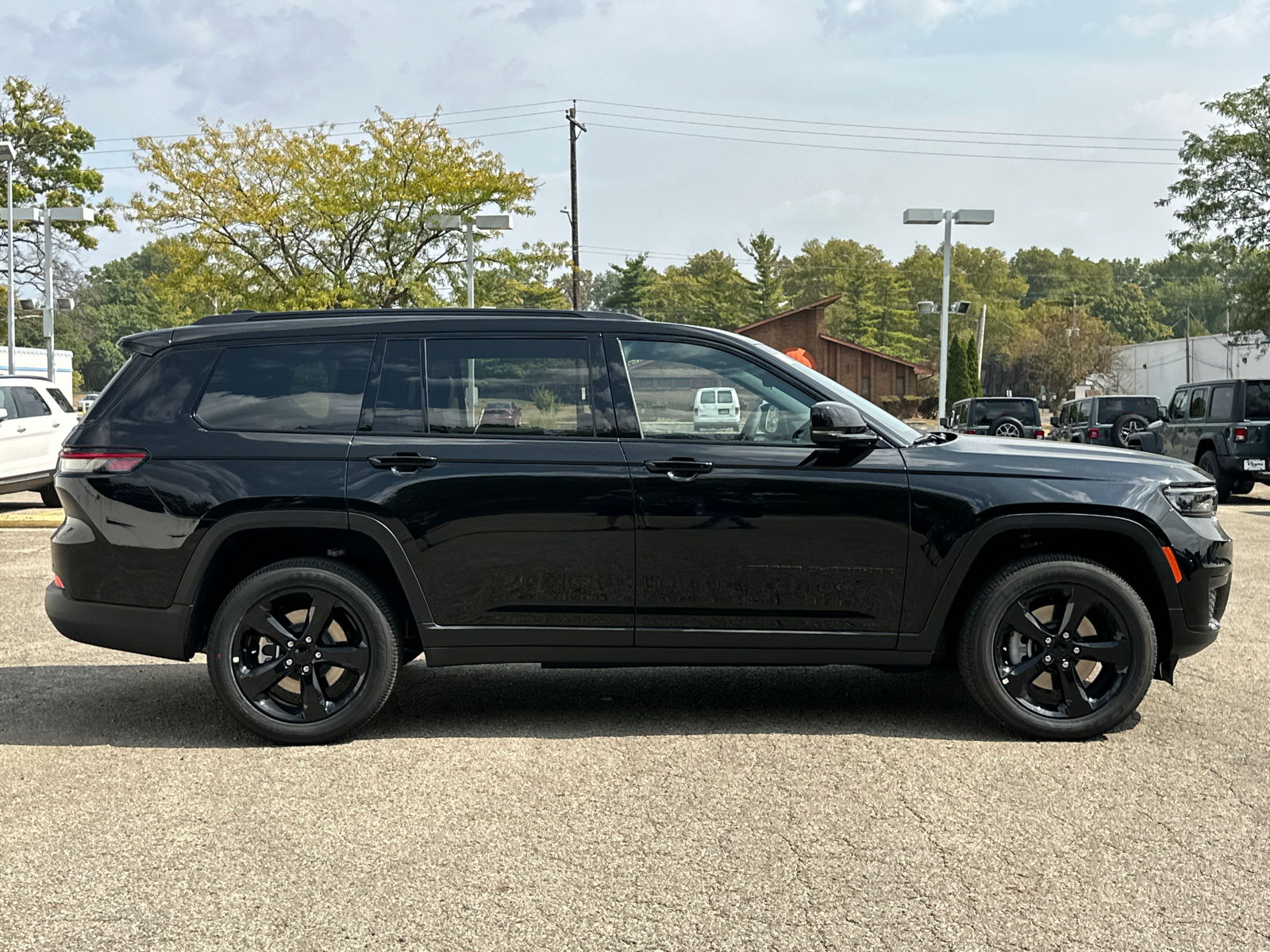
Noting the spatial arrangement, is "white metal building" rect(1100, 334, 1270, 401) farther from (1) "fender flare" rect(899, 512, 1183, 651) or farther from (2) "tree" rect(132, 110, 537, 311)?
(1) "fender flare" rect(899, 512, 1183, 651)

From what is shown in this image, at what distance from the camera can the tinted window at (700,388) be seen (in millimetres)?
5352

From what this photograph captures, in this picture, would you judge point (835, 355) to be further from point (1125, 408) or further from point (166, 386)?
point (166, 386)

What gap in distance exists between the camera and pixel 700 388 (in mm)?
5438

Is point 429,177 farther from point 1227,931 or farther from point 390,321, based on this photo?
point 1227,931

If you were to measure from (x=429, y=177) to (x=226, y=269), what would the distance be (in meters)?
6.35

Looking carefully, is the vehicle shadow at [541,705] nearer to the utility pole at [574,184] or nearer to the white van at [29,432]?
the white van at [29,432]

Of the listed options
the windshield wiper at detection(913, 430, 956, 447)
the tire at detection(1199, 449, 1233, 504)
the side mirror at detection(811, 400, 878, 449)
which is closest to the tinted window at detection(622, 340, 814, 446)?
the side mirror at detection(811, 400, 878, 449)

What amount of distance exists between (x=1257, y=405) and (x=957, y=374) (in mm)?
49339

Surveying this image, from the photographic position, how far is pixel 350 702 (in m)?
5.32

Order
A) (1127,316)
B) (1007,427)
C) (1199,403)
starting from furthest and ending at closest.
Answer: (1127,316), (1007,427), (1199,403)

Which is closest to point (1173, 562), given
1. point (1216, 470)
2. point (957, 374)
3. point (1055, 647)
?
point (1055, 647)

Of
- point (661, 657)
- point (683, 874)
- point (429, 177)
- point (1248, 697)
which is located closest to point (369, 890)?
point (683, 874)

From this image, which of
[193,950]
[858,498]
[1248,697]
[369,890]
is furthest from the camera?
[1248,697]

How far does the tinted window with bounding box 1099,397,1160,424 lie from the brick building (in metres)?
34.9
